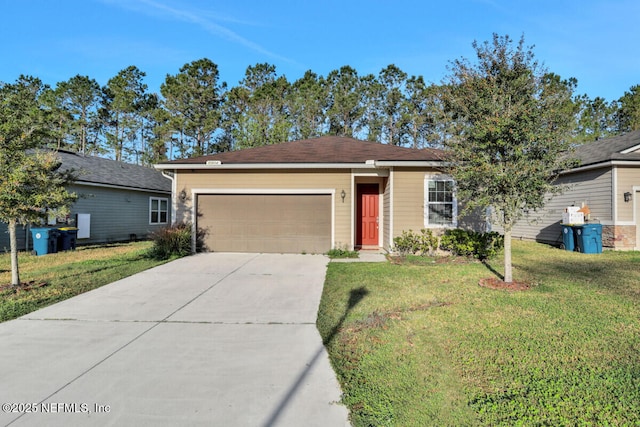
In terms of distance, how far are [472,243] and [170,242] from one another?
867 centimetres

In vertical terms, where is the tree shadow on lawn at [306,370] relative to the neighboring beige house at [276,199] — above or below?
below

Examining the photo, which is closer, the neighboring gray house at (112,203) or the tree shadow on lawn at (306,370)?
the tree shadow on lawn at (306,370)

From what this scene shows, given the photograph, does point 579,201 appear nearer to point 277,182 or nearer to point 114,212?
point 277,182

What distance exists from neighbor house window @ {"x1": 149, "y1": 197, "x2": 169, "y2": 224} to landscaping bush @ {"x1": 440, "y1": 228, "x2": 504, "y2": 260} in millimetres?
14927

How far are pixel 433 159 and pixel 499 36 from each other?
4011 millimetres

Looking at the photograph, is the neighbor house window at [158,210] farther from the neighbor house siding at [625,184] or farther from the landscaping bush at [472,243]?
the neighbor house siding at [625,184]

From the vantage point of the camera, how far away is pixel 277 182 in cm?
1041

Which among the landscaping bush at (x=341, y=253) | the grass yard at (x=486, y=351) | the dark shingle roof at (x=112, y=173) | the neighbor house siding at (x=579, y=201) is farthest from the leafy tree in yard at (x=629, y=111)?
the dark shingle roof at (x=112, y=173)

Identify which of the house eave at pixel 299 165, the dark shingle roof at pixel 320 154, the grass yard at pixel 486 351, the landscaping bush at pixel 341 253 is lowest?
the grass yard at pixel 486 351

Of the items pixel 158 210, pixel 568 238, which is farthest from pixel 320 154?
pixel 158 210

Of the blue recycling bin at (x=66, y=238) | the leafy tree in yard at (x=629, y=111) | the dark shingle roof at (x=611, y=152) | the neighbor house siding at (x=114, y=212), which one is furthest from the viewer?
the leafy tree in yard at (x=629, y=111)

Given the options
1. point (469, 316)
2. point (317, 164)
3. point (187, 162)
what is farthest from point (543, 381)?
point (187, 162)

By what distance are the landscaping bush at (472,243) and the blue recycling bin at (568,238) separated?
326 cm

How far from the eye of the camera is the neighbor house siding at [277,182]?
1023cm
